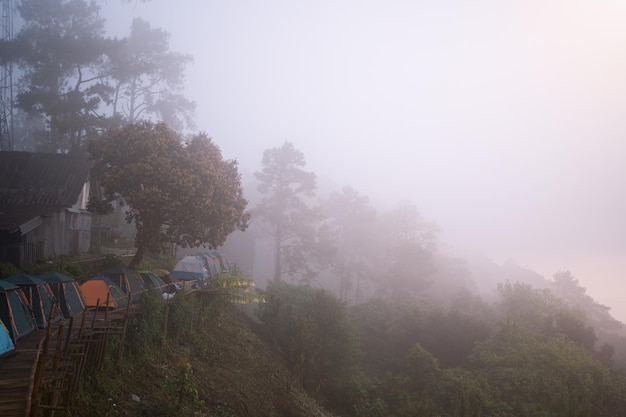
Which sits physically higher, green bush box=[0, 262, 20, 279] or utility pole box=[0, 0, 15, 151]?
utility pole box=[0, 0, 15, 151]

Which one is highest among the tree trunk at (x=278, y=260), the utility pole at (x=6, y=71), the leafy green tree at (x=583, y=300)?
the utility pole at (x=6, y=71)

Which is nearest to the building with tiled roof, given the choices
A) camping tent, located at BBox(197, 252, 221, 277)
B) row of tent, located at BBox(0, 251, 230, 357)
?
row of tent, located at BBox(0, 251, 230, 357)

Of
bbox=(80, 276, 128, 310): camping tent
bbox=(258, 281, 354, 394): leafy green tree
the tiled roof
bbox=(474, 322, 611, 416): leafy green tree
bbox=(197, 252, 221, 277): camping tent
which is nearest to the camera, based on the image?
bbox=(80, 276, 128, 310): camping tent

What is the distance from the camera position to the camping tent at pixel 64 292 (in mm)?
15930

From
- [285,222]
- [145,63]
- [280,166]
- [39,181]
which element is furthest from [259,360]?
[145,63]

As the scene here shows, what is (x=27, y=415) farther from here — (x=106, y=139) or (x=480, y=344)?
(x=480, y=344)

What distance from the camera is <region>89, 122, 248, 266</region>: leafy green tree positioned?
20906 millimetres

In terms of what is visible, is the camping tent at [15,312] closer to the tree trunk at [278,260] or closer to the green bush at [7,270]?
the green bush at [7,270]

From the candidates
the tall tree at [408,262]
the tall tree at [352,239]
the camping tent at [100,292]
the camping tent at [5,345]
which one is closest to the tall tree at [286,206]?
the tall tree at [352,239]

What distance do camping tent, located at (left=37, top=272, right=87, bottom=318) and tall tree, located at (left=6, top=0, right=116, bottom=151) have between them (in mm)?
22150

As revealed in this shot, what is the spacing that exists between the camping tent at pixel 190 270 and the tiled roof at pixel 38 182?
25.2 ft

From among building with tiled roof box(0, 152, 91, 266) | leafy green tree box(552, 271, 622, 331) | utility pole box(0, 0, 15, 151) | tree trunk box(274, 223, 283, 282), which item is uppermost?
utility pole box(0, 0, 15, 151)

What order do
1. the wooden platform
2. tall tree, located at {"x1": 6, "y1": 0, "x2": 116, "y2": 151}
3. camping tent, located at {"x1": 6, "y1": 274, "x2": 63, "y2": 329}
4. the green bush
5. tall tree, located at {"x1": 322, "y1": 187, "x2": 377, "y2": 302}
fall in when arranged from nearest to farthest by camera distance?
the wooden platform → camping tent, located at {"x1": 6, "y1": 274, "x2": 63, "y2": 329} → the green bush → tall tree, located at {"x1": 6, "y1": 0, "x2": 116, "y2": 151} → tall tree, located at {"x1": 322, "y1": 187, "x2": 377, "y2": 302}

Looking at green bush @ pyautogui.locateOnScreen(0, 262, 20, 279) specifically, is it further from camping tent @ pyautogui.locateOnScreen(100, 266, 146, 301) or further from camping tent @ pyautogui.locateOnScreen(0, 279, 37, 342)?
camping tent @ pyautogui.locateOnScreen(0, 279, 37, 342)
